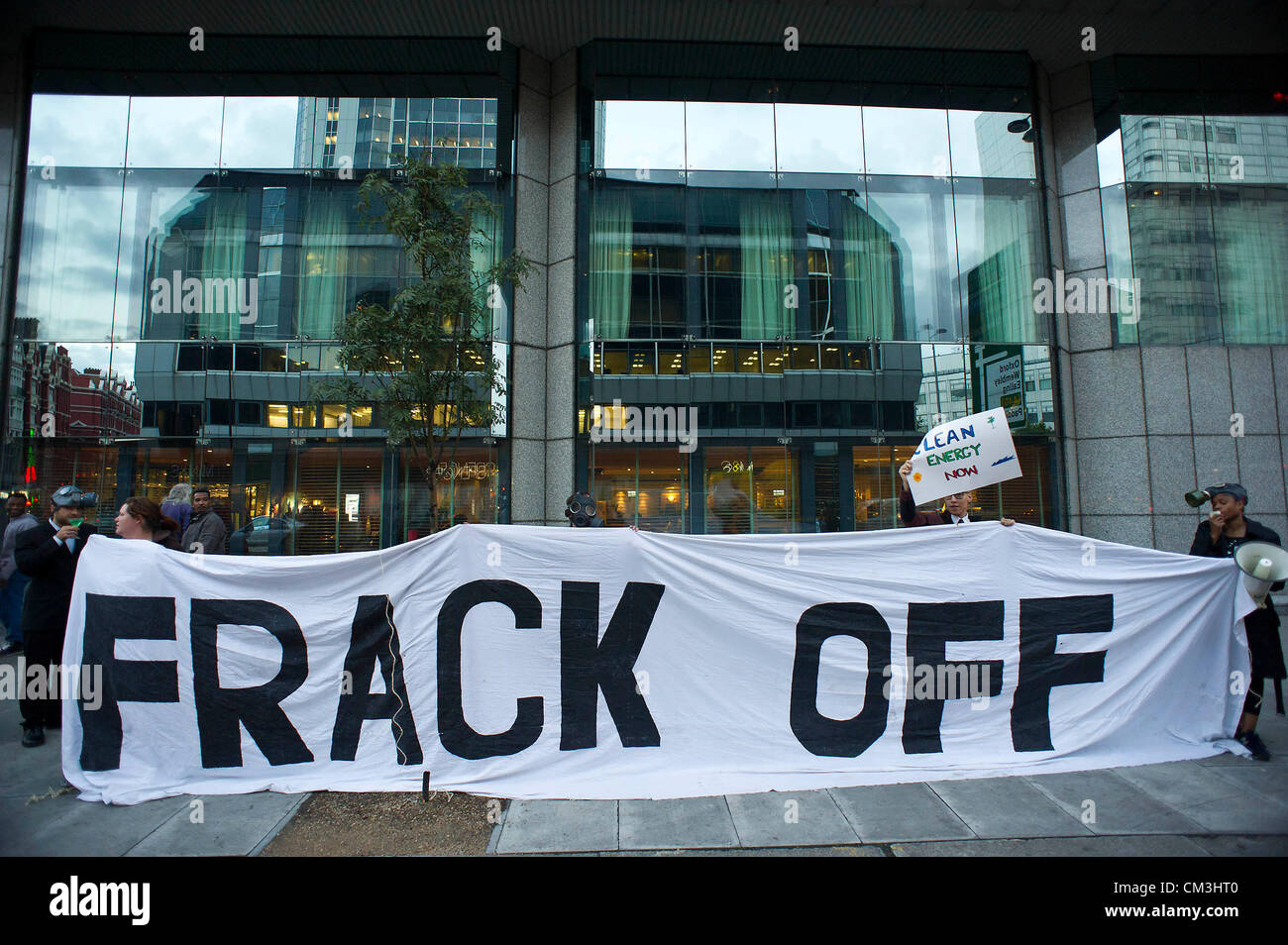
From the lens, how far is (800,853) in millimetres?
3564

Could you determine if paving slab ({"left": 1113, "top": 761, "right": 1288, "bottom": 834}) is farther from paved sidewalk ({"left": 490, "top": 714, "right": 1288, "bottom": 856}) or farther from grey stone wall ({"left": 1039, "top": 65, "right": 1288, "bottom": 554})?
grey stone wall ({"left": 1039, "top": 65, "right": 1288, "bottom": 554})

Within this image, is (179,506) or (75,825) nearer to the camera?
(75,825)

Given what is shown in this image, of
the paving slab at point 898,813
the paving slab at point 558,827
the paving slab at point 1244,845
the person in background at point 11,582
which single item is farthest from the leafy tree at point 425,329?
the paving slab at point 1244,845

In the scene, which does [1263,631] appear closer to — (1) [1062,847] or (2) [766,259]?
(1) [1062,847]

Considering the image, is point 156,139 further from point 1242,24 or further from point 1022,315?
point 1242,24

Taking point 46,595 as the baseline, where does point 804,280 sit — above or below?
above

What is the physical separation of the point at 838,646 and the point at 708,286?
992cm

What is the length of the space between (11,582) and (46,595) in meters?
4.11

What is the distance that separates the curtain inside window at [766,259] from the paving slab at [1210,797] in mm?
10020

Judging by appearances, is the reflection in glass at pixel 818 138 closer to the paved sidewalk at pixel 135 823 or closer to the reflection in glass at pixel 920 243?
the reflection in glass at pixel 920 243

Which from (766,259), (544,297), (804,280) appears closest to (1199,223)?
(804,280)

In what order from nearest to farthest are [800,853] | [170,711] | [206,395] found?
[800,853], [170,711], [206,395]

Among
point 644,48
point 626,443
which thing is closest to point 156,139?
point 644,48

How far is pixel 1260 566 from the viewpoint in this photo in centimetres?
480
